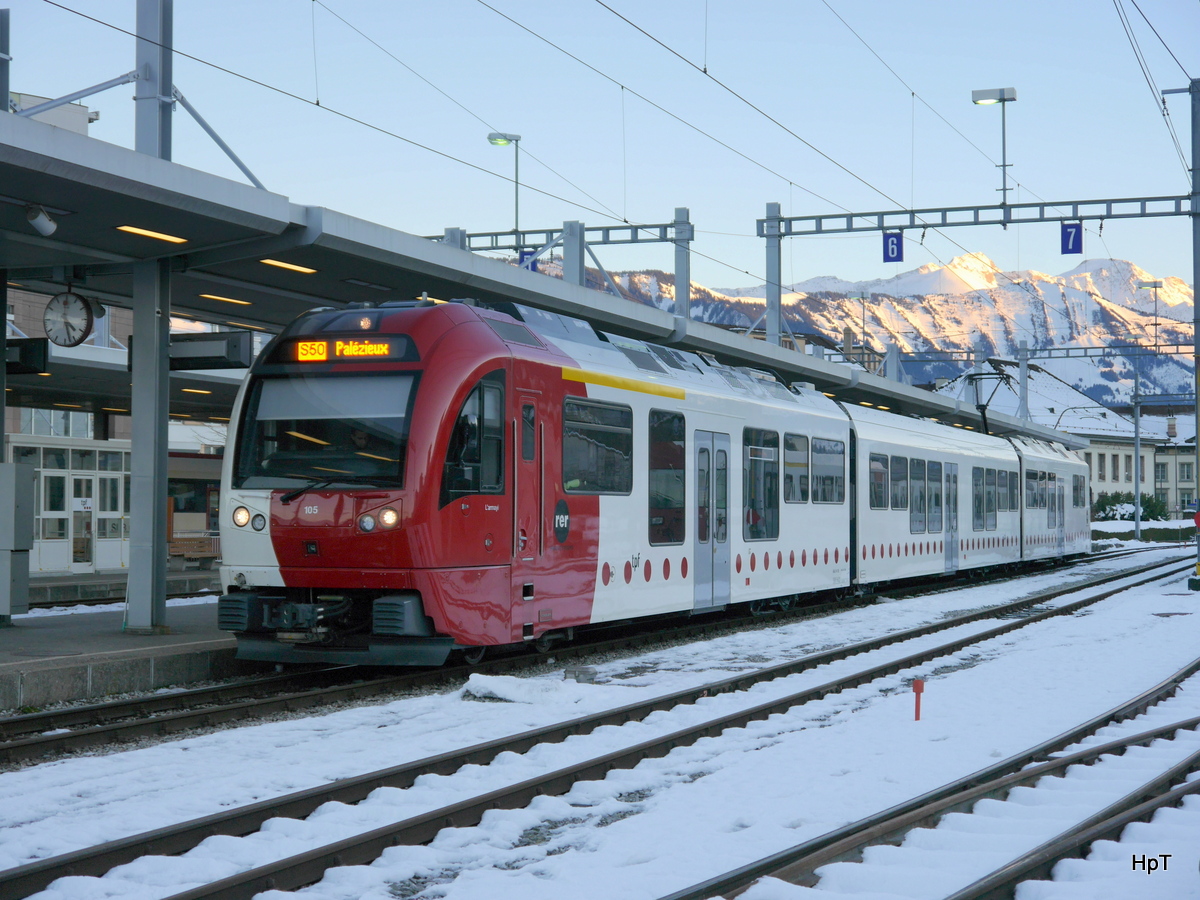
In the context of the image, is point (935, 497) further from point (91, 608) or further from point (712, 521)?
point (91, 608)

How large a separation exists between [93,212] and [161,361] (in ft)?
7.93

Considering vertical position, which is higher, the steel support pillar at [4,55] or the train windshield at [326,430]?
the steel support pillar at [4,55]

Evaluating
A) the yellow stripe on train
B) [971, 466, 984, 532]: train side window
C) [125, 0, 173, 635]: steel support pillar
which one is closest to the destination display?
the yellow stripe on train

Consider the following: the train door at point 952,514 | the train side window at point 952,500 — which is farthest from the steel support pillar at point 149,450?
the train side window at point 952,500

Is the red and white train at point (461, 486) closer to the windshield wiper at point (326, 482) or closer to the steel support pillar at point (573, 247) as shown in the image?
the windshield wiper at point (326, 482)

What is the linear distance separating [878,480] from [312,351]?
11917mm

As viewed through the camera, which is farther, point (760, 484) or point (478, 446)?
point (760, 484)

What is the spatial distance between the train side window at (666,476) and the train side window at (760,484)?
5.84 feet

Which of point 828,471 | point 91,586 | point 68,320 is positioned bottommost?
point 91,586

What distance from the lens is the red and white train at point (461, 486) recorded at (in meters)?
10.4

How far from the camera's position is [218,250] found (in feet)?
43.0

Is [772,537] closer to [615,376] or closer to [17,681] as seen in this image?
[615,376]

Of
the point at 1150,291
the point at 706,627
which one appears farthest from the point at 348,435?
the point at 1150,291

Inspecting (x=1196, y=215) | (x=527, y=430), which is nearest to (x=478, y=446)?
(x=527, y=430)
